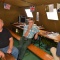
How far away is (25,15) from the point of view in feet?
24.4

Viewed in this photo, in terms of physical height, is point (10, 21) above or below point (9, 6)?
below

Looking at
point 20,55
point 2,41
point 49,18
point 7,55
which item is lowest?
point 20,55

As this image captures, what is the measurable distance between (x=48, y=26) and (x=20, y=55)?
2.07 m

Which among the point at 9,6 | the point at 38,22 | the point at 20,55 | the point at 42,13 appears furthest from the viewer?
the point at 9,6

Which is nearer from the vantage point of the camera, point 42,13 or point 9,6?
point 42,13

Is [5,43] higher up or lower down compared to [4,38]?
lower down

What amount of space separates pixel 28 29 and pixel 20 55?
0.82 metres

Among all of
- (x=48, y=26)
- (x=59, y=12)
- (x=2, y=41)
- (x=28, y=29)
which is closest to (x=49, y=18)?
(x=48, y=26)

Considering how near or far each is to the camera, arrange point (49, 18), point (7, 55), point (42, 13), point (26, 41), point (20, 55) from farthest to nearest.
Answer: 1. point (42, 13)
2. point (49, 18)
3. point (26, 41)
4. point (20, 55)
5. point (7, 55)

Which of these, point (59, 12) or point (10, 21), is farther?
point (10, 21)

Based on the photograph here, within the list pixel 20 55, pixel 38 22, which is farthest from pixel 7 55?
pixel 38 22

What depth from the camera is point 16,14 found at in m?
7.69

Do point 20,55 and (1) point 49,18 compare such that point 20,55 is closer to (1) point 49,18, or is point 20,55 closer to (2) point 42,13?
(1) point 49,18

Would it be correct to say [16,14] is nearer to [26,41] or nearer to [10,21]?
[10,21]
